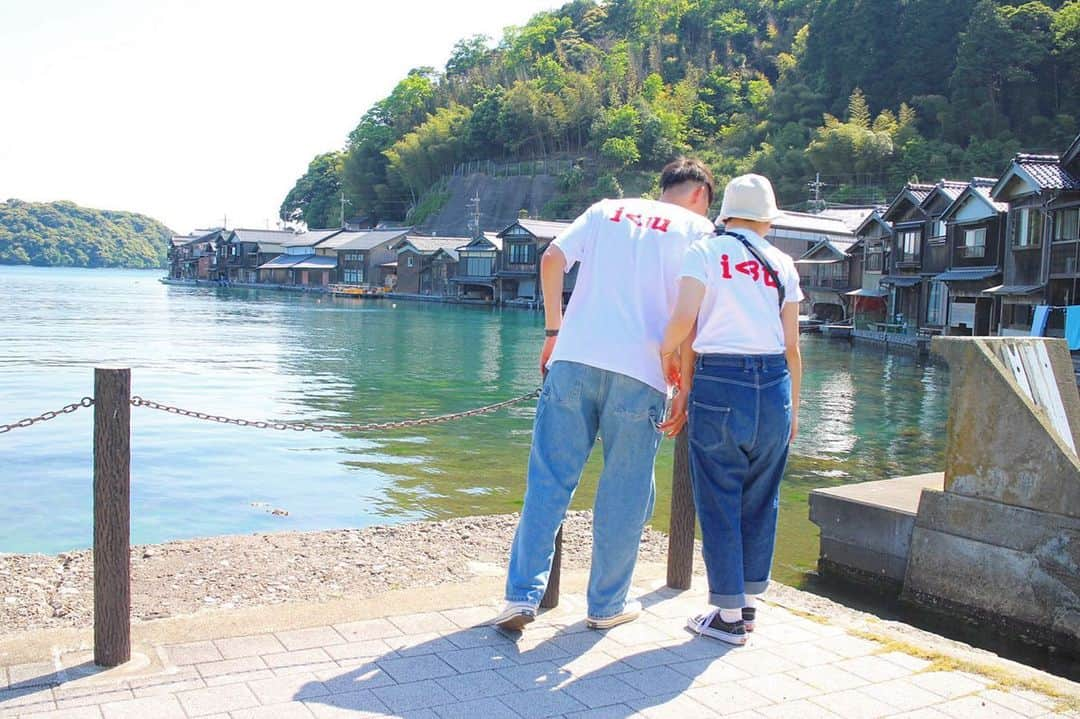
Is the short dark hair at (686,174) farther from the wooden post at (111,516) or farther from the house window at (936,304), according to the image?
A: the house window at (936,304)

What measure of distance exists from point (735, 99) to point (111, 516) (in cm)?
8241

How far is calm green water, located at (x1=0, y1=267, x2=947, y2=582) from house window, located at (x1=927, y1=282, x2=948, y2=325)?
409cm

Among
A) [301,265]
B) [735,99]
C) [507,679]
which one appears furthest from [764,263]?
[301,265]

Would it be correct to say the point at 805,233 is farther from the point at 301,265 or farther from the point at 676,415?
the point at 301,265

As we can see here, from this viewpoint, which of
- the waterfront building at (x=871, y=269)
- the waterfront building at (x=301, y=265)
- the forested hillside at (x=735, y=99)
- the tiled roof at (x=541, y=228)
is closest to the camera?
the waterfront building at (x=871, y=269)

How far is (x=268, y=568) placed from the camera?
5.90 metres

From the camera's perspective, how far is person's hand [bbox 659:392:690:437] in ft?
11.8

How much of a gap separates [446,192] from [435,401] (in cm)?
7224

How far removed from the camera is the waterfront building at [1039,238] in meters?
24.7

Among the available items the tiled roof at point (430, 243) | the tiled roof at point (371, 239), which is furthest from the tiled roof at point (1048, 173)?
the tiled roof at point (371, 239)

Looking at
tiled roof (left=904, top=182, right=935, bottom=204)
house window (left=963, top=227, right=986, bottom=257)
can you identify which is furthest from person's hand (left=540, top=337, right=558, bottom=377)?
tiled roof (left=904, top=182, right=935, bottom=204)

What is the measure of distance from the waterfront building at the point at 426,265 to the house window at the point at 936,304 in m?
38.2

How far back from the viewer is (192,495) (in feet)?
31.7

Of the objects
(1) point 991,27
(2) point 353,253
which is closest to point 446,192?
(2) point 353,253
